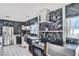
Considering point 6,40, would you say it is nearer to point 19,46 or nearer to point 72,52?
point 19,46

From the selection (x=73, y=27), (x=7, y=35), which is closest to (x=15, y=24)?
(x=7, y=35)

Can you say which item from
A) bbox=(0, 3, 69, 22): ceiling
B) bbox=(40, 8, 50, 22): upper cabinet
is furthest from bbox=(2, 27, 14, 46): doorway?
bbox=(40, 8, 50, 22): upper cabinet

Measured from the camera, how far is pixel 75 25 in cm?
184

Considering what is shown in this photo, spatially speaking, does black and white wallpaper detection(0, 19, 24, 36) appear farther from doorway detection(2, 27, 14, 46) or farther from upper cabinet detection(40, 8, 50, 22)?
upper cabinet detection(40, 8, 50, 22)

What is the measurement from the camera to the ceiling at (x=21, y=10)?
6.12ft

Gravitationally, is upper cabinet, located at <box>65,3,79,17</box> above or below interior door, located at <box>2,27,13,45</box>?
above

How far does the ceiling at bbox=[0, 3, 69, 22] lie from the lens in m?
1.87

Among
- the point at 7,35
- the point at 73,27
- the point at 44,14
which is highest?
the point at 44,14

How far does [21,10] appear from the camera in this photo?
1.91 m

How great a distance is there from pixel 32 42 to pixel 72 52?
63 cm

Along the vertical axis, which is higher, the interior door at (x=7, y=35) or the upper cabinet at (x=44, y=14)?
the upper cabinet at (x=44, y=14)

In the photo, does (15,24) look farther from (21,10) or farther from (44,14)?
(44,14)

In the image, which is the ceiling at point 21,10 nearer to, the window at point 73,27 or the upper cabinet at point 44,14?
the upper cabinet at point 44,14

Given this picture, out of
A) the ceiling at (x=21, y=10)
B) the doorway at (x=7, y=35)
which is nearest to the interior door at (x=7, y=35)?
the doorway at (x=7, y=35)
